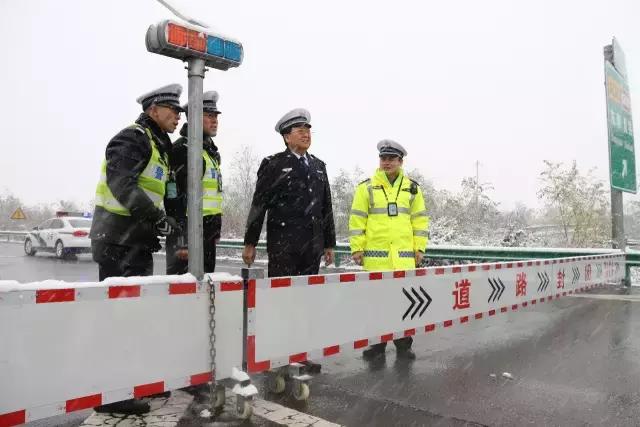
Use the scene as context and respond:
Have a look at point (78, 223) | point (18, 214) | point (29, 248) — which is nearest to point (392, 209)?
point (78, 223)

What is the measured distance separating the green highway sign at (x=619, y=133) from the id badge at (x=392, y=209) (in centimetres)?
826

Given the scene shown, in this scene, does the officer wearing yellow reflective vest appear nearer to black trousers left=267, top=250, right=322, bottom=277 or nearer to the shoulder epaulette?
the shoulder epaulette

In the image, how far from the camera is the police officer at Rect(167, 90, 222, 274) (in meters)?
4.17

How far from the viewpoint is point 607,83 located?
11.5m

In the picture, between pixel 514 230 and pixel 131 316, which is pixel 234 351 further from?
pixel 514 230

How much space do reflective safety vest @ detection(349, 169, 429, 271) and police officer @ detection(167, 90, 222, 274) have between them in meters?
1.45

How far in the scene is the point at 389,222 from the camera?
16.9 ft

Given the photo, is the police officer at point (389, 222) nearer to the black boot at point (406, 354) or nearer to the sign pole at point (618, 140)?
the black boot at point (406, 354)

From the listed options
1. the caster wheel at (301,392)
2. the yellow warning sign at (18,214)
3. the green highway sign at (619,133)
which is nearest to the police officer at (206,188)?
the caster wheel at (301,392)

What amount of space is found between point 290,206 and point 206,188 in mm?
711

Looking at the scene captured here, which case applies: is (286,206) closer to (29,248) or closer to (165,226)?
(165,226)

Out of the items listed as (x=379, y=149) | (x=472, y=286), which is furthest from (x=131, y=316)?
(x=472, y=286)

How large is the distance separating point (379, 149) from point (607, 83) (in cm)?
868

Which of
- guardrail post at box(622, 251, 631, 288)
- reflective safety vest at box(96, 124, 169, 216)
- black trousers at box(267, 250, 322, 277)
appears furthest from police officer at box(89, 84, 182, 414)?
guardrail post at box(622, 251, 631, 288)
